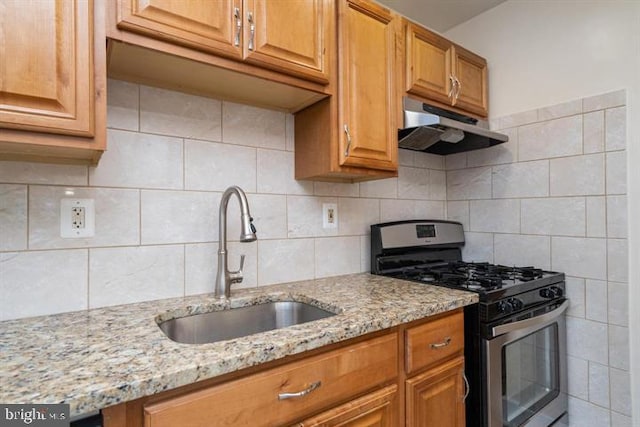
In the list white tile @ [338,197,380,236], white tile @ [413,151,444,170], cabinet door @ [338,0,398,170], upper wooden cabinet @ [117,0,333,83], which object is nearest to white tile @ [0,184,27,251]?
upper wooden cabinet @ [117,0,333,83]

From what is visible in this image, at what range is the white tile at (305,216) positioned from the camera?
5.29 feet

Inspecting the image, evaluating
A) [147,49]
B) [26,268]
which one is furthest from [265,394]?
[147,49]

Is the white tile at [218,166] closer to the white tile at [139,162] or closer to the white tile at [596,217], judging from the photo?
the white tile at [139,162]

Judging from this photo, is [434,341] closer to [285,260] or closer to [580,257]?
[285,260]

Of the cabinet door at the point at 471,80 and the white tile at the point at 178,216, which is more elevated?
the cabinet door at the point at 471,80

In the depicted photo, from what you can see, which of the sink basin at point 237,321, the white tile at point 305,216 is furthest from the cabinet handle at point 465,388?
the white tile at point 305,216

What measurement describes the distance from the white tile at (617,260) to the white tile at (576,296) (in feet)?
0.43

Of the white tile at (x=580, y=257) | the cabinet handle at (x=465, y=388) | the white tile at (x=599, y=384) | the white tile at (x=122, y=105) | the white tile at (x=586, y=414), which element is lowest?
the white tile at (x=586, y=414)

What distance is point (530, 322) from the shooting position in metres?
1.45

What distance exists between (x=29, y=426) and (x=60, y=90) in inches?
28.5

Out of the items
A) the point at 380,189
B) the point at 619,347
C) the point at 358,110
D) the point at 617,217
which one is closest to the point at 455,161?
the point at 380,189

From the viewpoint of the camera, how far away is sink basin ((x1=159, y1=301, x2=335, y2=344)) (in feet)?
3.87

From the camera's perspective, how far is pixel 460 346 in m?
1.34

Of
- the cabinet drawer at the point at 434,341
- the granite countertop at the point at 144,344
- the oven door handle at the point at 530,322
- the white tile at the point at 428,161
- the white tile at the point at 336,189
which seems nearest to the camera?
the granite countertop at the point at 144,344
